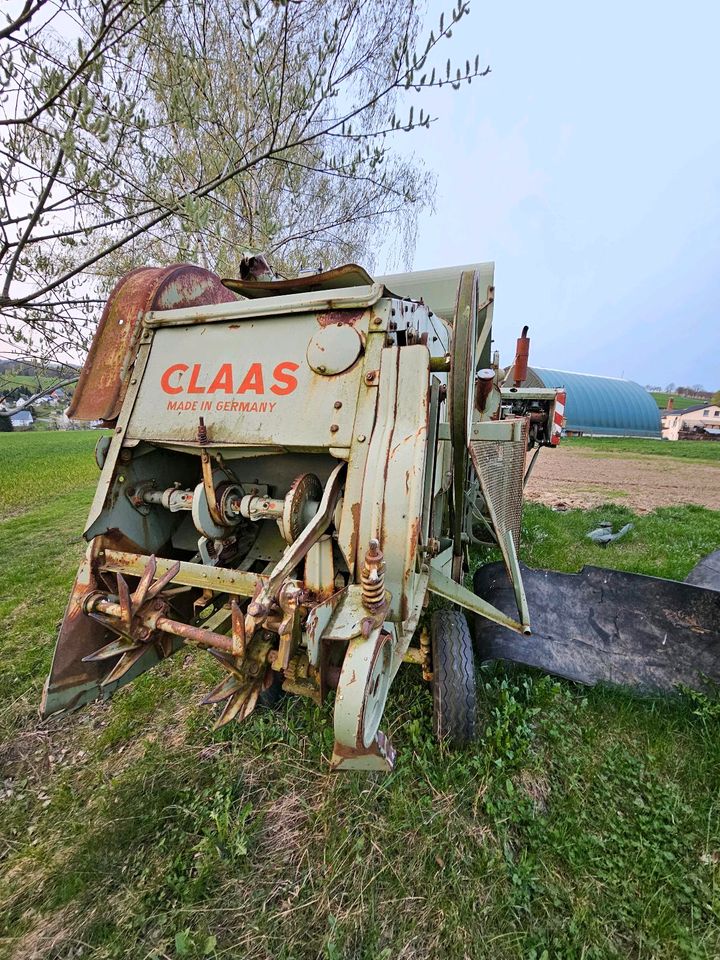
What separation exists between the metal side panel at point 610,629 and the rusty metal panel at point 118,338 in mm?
2727

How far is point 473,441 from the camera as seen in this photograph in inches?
91.7

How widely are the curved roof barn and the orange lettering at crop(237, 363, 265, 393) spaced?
96.5 feet

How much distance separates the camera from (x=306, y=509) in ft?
7.27

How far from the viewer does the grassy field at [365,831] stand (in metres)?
1.63

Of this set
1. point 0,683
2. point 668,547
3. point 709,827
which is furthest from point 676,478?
point 0,683

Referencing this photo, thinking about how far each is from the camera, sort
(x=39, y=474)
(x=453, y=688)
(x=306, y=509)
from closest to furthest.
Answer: (x=306, y=509)
(x=453, y=688)
(x=39, y=474)

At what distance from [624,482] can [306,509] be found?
1077 centimetres

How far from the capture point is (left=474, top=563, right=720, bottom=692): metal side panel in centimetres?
296

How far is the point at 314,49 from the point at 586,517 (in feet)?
21.2

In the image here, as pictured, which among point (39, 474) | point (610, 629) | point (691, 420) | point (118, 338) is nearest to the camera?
point (118, 338)

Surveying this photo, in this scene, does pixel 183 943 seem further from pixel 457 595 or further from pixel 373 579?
pixel 457 595

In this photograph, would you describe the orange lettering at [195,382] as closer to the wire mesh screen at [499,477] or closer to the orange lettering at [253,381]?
the orange lettering at [253,381]

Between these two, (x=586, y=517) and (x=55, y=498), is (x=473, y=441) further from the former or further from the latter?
(x=55, y=498)

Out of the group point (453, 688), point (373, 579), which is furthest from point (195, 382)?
point (453, 688)
